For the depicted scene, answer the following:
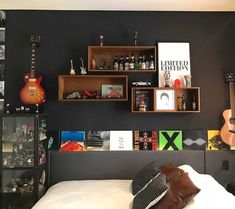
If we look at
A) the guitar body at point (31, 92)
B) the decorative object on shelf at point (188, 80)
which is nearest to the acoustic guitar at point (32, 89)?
the guitar body at point (31, 92)

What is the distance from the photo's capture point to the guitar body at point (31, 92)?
9.38ft

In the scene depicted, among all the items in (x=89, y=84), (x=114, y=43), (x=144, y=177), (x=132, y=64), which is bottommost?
(x=144, y=177)

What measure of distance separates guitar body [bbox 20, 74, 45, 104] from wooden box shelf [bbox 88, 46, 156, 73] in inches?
24.9

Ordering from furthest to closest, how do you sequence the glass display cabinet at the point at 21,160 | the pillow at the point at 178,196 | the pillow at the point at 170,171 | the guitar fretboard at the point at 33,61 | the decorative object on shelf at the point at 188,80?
the decorative object on shelf at the point at 188,80, the guitar fretboard at the point at 33,61, the glass display cabinet at the point at 21,160, the pillow at the point at 170,171, the pillow at the point at 178,196

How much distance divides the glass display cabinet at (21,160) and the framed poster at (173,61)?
62.0 inches

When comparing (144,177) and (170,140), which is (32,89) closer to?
(144,177)

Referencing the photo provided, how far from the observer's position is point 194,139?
313 centimetres

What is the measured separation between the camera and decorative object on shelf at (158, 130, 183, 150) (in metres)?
3.12

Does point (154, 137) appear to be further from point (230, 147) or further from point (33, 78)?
point (33, 78)

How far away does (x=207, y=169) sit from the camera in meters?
3.02

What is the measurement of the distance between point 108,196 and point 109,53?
170cm

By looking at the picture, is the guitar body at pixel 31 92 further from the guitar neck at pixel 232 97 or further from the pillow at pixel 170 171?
the guitar neck at pixel 232 97

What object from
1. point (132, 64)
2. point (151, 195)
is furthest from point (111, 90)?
point (151, 195)

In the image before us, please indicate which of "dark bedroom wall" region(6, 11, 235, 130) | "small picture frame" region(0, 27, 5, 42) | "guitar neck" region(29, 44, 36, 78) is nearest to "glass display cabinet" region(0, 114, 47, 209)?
"dark bedroom wall" region(6, 11, 235, 130)
